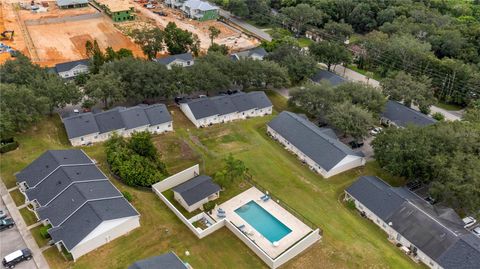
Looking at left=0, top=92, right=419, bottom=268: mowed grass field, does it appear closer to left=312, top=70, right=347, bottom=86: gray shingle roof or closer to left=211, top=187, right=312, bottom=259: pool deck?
left=211, top=187, right=312, bottom=259: pool deck

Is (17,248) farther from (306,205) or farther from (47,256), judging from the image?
(306,205)

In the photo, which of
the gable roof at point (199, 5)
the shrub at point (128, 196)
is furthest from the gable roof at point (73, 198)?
the gable roof at point (199, 5)

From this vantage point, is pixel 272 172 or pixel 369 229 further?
pixel 272 172

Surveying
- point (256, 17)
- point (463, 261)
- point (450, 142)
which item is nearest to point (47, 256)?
point (463, 261)

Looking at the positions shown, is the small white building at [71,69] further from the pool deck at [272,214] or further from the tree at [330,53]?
the pool deck at [272,214]

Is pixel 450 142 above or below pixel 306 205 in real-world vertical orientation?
above

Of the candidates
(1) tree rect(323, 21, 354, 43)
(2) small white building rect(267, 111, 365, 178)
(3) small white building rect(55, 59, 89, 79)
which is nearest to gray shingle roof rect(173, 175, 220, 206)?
(2) small white building rect(267, 111, 365, 178)

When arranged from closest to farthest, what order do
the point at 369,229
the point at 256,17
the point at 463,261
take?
the point at 463,261
the point at 369,229
the point at 256,17
